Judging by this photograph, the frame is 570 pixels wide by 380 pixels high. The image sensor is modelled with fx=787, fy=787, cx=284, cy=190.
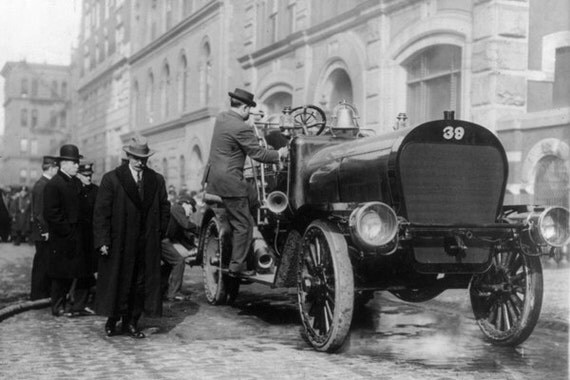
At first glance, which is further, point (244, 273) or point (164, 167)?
point (164, 167)

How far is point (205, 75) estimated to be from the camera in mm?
27562

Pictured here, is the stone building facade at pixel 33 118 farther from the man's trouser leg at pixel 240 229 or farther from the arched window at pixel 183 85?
the man's trouser leg at pixel 240 229

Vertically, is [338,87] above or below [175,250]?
above

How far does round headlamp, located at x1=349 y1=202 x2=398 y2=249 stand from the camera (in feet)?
18.1

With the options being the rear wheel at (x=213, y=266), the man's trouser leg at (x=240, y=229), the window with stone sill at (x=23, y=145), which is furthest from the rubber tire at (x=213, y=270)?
the window with stone sill at (x=23, y=145)

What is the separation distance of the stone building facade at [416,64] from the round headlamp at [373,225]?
6.79 metres

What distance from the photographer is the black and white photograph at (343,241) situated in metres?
5.83

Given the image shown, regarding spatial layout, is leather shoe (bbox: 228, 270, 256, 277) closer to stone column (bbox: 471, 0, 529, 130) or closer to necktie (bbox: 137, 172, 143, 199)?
necktie (bbox: 137, 172, 143, 199)

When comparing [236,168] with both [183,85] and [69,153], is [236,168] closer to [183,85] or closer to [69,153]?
[69,153]

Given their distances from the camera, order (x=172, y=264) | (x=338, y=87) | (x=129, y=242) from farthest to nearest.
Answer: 1. (x=338, y=87)
2. (x=172, y=264)
3. (x=129, y=242)

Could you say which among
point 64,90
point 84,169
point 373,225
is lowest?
point 373,225

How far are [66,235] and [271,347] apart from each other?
3.00m

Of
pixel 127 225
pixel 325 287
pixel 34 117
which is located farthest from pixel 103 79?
pixel 325 287

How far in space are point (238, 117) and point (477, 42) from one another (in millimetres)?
6418
